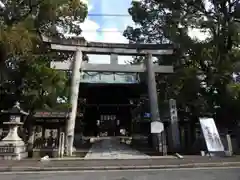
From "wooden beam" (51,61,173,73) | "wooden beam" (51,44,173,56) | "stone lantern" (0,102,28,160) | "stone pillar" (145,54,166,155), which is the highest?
"wooden beam" (51,44,173,56)

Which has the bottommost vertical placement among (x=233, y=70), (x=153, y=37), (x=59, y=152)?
(x=59, y=152)

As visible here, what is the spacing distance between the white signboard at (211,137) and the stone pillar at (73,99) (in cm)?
841

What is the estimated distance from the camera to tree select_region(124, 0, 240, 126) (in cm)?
2117

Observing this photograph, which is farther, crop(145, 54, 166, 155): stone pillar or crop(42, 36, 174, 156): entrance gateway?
crop(42, 36, 174, 156): entrance gateway

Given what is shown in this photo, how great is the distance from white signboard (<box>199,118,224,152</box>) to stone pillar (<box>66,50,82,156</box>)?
8409 millimetres

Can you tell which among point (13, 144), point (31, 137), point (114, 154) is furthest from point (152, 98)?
point (13, 144)

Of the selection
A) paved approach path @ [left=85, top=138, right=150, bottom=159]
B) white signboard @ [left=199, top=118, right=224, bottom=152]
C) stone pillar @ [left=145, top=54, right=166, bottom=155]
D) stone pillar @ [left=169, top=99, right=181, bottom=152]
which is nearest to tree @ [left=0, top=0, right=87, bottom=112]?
paved approach path @ [left=85, top=138, right=150, bottom=159]

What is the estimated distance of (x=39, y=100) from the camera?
21.2m

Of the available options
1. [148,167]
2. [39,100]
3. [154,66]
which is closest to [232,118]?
[154,66]

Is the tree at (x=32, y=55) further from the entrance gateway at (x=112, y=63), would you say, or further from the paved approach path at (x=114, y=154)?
the paved approach path at (x=114, y=154)

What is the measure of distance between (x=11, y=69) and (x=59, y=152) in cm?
766

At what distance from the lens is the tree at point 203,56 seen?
21.2 m

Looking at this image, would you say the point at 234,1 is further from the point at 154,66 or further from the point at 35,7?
the point at 35,7

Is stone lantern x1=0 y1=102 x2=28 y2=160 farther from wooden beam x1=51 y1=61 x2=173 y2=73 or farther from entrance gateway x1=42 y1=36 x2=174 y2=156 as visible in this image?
wooden beam x1=51 y1=61 x2=173 y2=73
